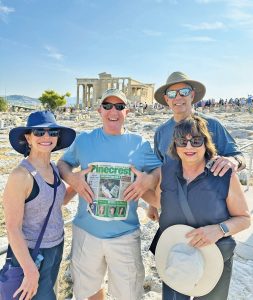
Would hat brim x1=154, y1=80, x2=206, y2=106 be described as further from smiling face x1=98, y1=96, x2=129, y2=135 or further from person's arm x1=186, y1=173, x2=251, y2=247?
person's arm x1=186, y1=173, x2=251, y2=247

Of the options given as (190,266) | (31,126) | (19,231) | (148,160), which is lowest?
(190,266)

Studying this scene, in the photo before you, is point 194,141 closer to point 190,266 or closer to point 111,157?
point 111,157

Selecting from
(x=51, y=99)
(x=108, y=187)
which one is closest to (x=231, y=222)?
(x=108, y=187)

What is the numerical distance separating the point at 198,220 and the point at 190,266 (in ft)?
0.97

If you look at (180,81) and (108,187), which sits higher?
(180,81)

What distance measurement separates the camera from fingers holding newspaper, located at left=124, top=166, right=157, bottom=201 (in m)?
2.51

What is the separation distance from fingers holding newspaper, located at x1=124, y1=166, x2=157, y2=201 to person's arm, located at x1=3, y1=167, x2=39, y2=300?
79 cm

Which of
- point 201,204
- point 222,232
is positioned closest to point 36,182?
point 201,204

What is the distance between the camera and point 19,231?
2.07m

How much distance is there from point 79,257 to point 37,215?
64 centimetres

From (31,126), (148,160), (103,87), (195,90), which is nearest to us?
(31,126)

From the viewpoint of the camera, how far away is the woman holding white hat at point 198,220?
7.07ft

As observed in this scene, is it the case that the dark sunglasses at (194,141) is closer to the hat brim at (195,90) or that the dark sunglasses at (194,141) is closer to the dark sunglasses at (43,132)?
the dark sunglasses at (43,132)

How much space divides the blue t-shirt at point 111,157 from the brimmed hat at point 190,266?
19.0 inches
